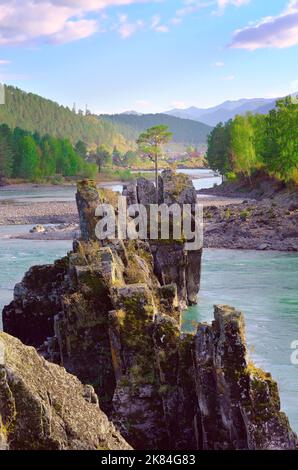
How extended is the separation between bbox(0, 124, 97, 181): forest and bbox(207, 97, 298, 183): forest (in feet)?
137

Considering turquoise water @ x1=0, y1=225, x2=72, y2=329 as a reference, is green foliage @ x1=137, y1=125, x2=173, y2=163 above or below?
above

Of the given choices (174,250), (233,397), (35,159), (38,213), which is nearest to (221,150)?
(35,159)

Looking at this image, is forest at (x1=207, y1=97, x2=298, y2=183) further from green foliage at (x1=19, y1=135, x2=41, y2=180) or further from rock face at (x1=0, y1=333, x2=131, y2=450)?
rock face at (x1=0, y1=333, x2=131, y2=450)

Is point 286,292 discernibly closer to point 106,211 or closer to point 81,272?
point 106,211

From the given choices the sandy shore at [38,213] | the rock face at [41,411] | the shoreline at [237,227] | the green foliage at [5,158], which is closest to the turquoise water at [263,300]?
the shoreline at [237,227]

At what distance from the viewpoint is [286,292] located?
38.4 m

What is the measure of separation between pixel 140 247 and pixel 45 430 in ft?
68.2

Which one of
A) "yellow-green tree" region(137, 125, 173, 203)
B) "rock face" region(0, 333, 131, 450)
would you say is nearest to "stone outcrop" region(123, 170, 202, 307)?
"rock face" region(0, 333, 131, 450)

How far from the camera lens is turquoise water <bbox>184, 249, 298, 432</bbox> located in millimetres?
23750

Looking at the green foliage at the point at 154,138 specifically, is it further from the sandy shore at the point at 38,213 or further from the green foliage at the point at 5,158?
the sandy shore at the point at 38,213

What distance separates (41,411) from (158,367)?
6.26 metres

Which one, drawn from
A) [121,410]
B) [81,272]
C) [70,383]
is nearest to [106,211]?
[81,272]

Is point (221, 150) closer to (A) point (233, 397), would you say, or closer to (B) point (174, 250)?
(B) point (174, 250)

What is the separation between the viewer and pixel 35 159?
545ft
